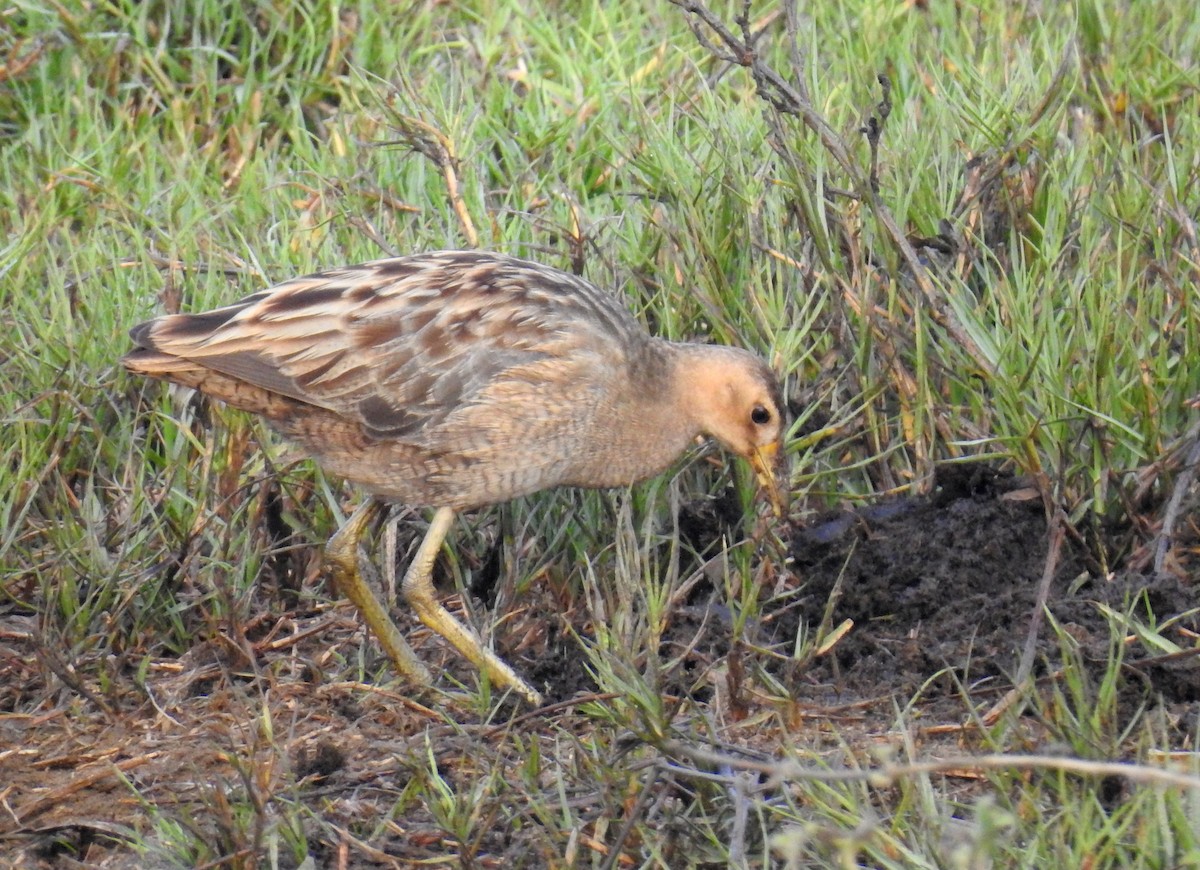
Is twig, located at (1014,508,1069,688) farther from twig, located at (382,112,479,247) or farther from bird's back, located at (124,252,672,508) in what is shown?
twig, located at (382,112,479,247)

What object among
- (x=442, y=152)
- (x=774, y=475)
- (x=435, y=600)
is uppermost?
(x=442, y=152)

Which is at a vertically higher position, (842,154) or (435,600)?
(842,154)

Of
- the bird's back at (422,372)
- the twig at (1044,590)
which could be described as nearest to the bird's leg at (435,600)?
the bird's back at (422,372)

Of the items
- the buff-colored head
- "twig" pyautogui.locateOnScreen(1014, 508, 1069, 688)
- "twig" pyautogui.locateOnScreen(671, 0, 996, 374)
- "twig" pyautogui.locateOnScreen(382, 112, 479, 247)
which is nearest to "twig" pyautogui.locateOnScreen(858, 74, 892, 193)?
"twig" pyautogui.locateOnScreen(671, 0, 996, 374)

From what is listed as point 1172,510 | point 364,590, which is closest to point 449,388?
point 364,590

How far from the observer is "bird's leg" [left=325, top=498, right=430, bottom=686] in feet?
15.8

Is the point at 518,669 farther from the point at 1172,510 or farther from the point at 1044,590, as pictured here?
the point at 1172,510

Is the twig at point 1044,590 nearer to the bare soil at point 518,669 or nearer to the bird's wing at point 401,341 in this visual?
the bare soil at point 518,669

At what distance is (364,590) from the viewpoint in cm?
494

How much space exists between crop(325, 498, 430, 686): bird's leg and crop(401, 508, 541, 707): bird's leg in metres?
0.10

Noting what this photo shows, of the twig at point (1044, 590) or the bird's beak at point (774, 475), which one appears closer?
the twig at point (1044, 590)

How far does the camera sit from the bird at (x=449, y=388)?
4.86m

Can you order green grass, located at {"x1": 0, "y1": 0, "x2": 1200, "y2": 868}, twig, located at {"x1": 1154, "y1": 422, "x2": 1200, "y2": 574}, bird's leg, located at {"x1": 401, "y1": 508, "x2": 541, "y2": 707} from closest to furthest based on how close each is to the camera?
green grass, located at {"x1": 0, "y1": 0, "x2": 1200, "y2": 868} → twig, located at {"x1": 1154, "y1": 422, "x2": 1200, "y2": 574} → bird's leg, located at {"x1": 401, "y1": 508, "x2": 541, "y2": 707}

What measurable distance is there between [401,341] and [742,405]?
97 cm
